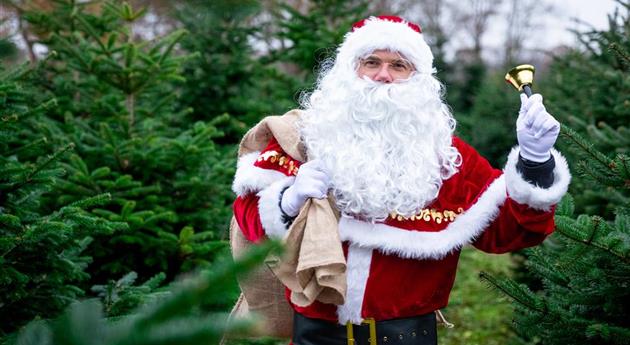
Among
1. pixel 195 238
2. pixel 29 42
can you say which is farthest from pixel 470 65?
pixel 195 238

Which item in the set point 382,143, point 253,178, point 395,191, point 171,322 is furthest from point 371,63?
point 171,322

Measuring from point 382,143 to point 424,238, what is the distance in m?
0.51

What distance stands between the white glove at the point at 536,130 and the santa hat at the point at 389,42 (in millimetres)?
706

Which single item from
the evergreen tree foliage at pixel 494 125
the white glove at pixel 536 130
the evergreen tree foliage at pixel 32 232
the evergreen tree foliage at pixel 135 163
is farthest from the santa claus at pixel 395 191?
the evergreen tree foliage at pixel 494 125

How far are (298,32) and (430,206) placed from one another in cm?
502

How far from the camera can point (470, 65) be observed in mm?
19281

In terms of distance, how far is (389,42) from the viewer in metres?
3.00

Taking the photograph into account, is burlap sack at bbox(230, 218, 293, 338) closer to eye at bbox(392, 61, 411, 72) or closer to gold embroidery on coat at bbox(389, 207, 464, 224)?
gold embroidery on coat at bbox(389, 207, 464, 224)

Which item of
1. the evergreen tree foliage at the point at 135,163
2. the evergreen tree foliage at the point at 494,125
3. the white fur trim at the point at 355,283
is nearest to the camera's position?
the white fur trim at the point at 355,283

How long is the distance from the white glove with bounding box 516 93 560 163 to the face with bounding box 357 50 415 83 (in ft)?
2.29

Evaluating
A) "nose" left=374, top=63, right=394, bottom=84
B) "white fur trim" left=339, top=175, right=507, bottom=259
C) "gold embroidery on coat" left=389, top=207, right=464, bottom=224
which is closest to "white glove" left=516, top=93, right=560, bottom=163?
"white fur trim" left=339, top=175, right=507, bottom=259

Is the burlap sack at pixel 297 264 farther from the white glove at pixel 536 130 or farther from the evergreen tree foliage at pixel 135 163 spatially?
the evergreen tree foliage at pixel 135 163

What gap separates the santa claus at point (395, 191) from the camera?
2.56m

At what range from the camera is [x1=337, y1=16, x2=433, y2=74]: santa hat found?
3.01 meters
